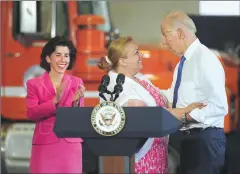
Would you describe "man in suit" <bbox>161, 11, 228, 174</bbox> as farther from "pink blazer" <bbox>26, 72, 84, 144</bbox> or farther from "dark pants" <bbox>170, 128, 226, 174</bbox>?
"pink blazer" <bbox>26, 72, 84, 144</bbox>

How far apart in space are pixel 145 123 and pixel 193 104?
1.35 feet

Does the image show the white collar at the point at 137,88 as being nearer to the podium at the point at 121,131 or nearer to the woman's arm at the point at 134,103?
the woman's arm at the point at 134,103

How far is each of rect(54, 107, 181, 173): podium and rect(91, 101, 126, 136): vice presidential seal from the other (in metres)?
0.02

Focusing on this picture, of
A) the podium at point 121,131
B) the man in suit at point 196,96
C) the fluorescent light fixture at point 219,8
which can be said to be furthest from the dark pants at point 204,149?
the fluorescent light fixture at point 219,8

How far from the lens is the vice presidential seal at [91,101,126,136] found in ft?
7.09

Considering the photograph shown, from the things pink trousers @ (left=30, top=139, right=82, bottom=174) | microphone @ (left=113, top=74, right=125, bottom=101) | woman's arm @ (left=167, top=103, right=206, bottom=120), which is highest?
microphone @ (left=113, top=74, right=125, bottom=101)

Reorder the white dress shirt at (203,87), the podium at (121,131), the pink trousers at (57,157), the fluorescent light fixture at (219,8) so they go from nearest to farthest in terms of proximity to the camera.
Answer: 1. the podium at (121,131)
2. the white dress shirt at (203,87)
3. the pink trousers at (57,157)
4. the fluorescent light fixture at (219,8)

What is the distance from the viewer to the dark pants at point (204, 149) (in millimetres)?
2535

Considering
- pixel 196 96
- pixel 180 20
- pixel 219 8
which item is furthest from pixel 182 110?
pixel 219 8

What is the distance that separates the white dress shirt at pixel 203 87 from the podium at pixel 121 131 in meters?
0.29

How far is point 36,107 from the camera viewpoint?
2.66m

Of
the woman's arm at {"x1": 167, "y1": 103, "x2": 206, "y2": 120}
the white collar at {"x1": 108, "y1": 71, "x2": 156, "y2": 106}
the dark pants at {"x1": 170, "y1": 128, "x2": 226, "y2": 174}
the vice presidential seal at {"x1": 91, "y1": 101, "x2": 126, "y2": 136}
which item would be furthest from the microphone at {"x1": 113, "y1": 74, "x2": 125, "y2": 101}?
the dark pants at {"x1": 170, "y1": 128, "x2": 226, "y2": 174}

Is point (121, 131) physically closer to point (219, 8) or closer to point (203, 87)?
point (203, 87)

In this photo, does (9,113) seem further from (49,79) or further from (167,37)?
(167,37)
